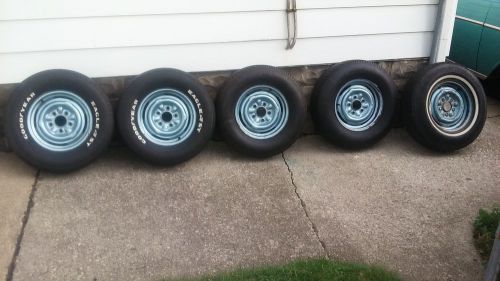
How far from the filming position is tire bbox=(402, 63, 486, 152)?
494cm

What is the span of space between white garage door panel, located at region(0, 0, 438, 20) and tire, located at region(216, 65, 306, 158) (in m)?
0.59

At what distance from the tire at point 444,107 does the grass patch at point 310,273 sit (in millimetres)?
1950

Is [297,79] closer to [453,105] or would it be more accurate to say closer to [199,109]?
[199,109]

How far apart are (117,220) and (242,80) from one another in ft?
5.49

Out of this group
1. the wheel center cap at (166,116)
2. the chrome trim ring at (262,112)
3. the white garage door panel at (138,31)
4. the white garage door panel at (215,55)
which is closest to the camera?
the white garage door panel at (138,31)

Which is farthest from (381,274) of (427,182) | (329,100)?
(329,100)

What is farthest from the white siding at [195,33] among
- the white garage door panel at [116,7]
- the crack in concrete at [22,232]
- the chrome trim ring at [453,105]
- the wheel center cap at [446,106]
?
the crack in concrete at [22,232]

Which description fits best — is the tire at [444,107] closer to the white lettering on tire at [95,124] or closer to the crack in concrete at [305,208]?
the crack in concrete at [305,208]

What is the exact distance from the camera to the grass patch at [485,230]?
3.73 meters

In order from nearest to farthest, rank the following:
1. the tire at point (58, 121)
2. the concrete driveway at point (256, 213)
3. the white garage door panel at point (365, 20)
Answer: the concrete driveway at point (256, 213), the tire at point (58, 121), the white garage door panel at point (365, 20)

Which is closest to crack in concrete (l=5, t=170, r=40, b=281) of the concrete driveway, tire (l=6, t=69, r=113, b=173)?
the concrete driveway

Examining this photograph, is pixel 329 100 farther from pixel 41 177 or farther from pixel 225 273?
pixel 41 177

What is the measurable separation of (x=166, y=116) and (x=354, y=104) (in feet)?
6.01

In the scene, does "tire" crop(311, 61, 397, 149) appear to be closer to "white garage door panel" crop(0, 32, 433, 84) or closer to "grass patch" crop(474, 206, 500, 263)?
"white garage door panel" crop(0, 32, 433, 84)
